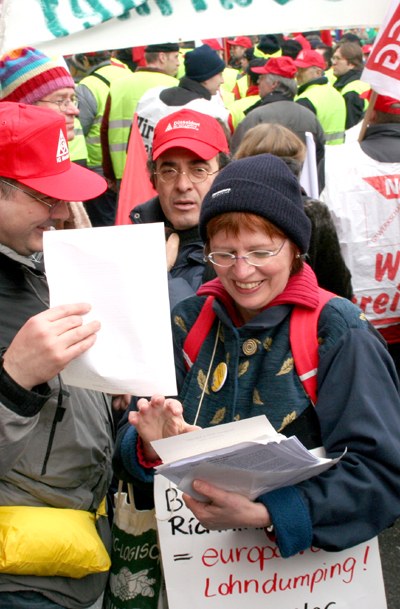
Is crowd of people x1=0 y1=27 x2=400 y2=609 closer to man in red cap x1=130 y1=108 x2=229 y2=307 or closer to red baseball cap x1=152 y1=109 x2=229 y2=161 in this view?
A: man in red cap x1=130 y1=108 x2=229 y2=307

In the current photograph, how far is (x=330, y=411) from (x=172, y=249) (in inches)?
51.6

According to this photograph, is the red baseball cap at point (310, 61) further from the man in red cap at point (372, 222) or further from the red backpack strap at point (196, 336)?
the red backpack strap at point (196, 336)

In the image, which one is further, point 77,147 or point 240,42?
point 240,42

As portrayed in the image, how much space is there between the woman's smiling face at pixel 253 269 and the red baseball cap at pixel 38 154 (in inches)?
18.0

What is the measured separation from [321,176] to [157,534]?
3528 millimetres

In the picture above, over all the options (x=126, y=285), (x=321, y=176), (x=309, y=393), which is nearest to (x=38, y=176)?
(x=126, y=285)

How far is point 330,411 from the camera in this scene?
205 centimetres

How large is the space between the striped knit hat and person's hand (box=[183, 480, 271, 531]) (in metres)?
2.77

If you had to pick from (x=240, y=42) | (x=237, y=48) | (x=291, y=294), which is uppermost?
(x=291, y=294)

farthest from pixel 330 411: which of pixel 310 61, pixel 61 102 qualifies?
pixel 310 61

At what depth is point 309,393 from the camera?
6.89 ft

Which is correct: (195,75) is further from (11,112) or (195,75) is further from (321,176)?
(11,112)

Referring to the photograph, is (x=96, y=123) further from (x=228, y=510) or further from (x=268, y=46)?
(x=228, y=510)

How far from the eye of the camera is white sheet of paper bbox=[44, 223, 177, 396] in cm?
199
